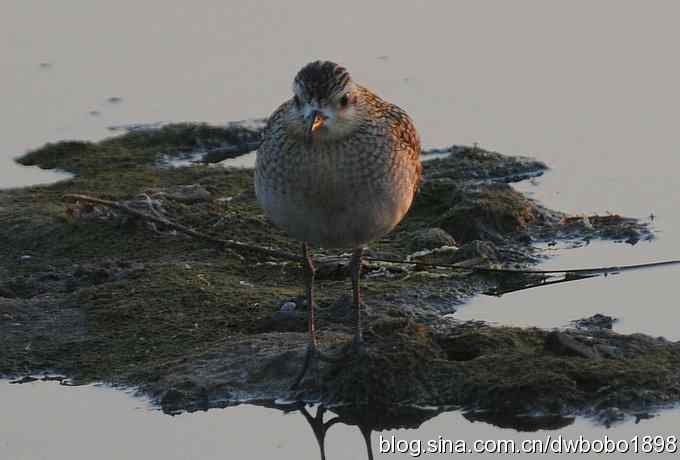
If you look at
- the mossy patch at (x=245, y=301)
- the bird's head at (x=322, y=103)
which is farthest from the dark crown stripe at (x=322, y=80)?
the mossy patch at (x=245, y=301)

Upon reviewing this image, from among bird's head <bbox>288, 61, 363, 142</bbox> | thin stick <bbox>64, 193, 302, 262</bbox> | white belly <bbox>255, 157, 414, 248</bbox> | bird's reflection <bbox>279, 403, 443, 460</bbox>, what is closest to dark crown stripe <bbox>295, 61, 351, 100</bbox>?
bird's head <bbox>288, 61, 363, 142</bbox>

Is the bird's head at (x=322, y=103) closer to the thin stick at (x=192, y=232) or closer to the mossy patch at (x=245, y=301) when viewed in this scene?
the mossy patch at (x=245, y=301)

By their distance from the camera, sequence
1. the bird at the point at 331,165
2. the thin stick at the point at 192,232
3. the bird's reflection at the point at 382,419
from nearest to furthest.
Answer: the bird at the point at 331,165 → the bird's reflection at the point at 382,419 → the thin stick at the point at 192,232

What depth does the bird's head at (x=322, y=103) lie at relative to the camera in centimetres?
839

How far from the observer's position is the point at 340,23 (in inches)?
643

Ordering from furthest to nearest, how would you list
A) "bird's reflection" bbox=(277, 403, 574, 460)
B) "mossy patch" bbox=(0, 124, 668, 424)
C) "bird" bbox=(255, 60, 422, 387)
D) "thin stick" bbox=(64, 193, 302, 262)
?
"thin stick" bbox=(64, 193, 302, 262)
"mossy patch" bbox=(0, 124, 668, 424)
"bird's reflection" bbox=(277, 403, 574, 460)
"bird" bbox=(255, 60, 422, 387)

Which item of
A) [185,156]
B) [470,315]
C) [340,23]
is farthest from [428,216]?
[340,23]

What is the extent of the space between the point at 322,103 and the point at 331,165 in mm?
339

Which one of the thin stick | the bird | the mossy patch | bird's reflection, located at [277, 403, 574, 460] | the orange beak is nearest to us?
the orange beak

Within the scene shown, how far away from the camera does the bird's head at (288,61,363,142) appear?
8391 millimetres

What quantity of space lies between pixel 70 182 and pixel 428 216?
3.04 meters

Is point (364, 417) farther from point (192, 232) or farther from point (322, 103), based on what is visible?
point (192, 232)

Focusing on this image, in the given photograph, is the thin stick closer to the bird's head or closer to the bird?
the bird

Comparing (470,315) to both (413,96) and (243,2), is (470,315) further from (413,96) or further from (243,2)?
(243,2)
